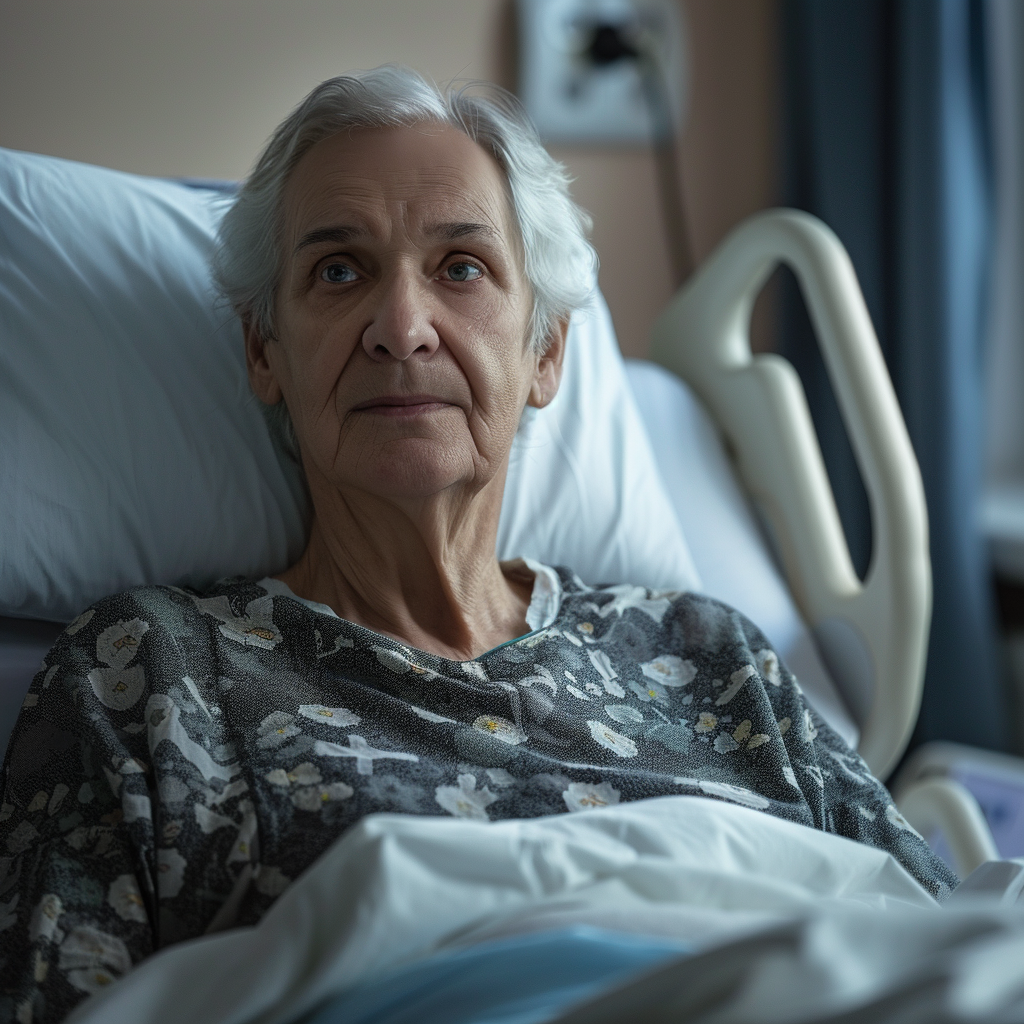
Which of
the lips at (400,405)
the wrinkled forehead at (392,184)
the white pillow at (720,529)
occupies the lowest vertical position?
the white pillow at (720,529)

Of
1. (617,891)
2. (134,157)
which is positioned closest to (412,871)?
(617,891)

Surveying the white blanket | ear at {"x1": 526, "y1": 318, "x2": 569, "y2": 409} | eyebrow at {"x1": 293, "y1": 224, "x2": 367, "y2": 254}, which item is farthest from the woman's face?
the white blanket

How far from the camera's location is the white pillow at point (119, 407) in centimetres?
115

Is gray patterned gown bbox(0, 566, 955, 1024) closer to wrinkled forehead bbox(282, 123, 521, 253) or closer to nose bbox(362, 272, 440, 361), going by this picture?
nose bbox(362, 272, 440, 361)

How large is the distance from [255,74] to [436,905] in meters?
1.29

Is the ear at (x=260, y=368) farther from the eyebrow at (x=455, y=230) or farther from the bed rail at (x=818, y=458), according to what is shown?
the bed rail at (x=818, y=458)

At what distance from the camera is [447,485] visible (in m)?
1.11

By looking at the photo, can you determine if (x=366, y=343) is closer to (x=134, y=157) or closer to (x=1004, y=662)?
(x=134, y=157)

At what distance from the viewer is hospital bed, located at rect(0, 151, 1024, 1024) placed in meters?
1.17

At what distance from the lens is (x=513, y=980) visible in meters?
0.70

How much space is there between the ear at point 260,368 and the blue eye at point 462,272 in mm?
225

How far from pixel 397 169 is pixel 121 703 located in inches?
22.6

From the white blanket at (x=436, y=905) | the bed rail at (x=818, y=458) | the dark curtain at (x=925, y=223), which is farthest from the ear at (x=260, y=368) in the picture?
the dark curtain at (x=925, y=223)

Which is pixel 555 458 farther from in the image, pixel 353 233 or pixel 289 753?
pixel 289 753
